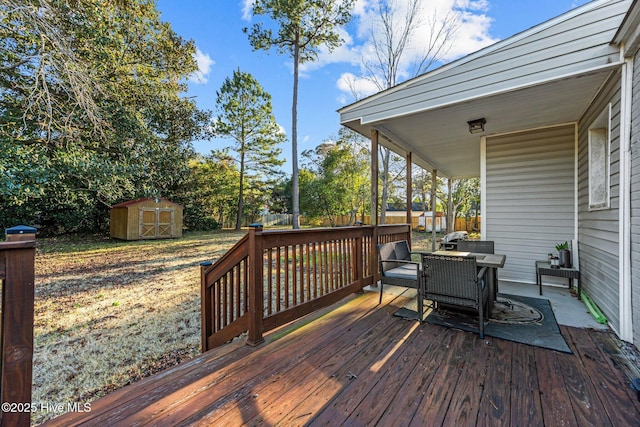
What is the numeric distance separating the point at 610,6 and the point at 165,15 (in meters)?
12.3

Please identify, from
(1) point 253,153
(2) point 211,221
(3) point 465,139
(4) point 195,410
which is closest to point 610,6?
(3) point 465,139

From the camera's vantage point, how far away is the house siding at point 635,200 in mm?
2162

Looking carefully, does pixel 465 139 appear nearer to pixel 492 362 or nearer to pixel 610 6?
pixel 610 6

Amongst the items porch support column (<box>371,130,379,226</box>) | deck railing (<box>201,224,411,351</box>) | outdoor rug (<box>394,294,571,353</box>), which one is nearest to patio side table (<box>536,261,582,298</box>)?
outdoor rug (<box>394,294,571,353</box>)

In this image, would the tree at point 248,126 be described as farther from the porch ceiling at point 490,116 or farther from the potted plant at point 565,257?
the potted plant at point 565,257

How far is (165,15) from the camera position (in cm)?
982

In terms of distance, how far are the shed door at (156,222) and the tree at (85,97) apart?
7.09 ft

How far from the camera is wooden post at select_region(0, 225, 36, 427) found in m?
1.17

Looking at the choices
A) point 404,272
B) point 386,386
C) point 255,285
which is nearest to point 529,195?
point 404,272

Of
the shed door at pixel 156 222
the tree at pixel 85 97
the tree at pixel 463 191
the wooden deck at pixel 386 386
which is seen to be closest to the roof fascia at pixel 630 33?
the wooden deck at pixel 386 386

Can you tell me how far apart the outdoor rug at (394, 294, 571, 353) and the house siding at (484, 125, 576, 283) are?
1.21 m

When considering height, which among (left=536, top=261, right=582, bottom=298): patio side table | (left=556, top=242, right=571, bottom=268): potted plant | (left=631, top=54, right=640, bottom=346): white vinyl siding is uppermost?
(left=631, top=54, right=640, bottom=346): white vinyl siding

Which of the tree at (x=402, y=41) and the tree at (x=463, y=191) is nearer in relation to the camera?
the tree at (x=402, y=41)

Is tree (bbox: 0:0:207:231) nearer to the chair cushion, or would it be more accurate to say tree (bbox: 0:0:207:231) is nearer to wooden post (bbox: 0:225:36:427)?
→ wooden post (bbox: 0:225:36:427)
